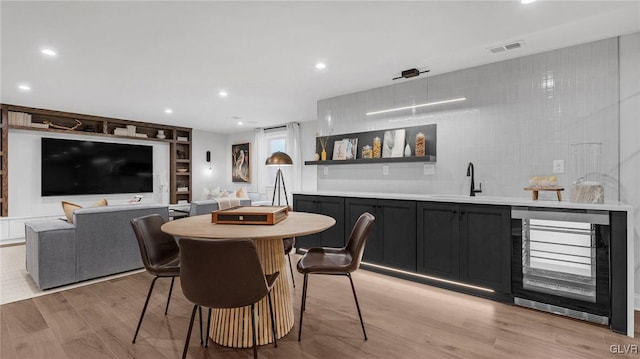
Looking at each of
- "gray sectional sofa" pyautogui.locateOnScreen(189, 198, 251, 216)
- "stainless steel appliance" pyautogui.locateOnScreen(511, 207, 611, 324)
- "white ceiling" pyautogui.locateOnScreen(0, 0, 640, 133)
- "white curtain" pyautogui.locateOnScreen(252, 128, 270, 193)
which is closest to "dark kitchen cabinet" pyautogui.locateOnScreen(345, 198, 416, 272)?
"stainless steel appliance" pyautogui.locateOnScreen(511, 207, 611, 324)

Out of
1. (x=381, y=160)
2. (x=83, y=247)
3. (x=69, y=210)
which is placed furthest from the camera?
(x=381, y=160)

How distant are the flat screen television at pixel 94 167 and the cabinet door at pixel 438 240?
20.9ft

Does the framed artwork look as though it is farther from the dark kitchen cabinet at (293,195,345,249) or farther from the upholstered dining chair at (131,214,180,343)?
the upholstered dining chair at (131,214,180,343)

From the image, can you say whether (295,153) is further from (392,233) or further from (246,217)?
(246,217)

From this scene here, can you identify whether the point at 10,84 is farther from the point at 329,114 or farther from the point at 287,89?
the point at 329,114

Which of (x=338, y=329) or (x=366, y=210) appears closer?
(x=338, y=329)

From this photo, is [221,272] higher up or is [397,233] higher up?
[221,272]

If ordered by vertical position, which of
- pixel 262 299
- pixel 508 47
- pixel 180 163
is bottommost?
pixel 262 299

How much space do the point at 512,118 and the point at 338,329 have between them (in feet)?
8.80

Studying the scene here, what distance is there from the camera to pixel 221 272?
1540 mm

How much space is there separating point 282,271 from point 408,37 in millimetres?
2231

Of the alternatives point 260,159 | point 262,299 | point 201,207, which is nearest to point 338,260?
point 262,299

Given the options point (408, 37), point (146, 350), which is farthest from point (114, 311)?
point (408, 37)

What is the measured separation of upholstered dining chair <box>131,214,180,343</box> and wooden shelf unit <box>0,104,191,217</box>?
4.97 meters
